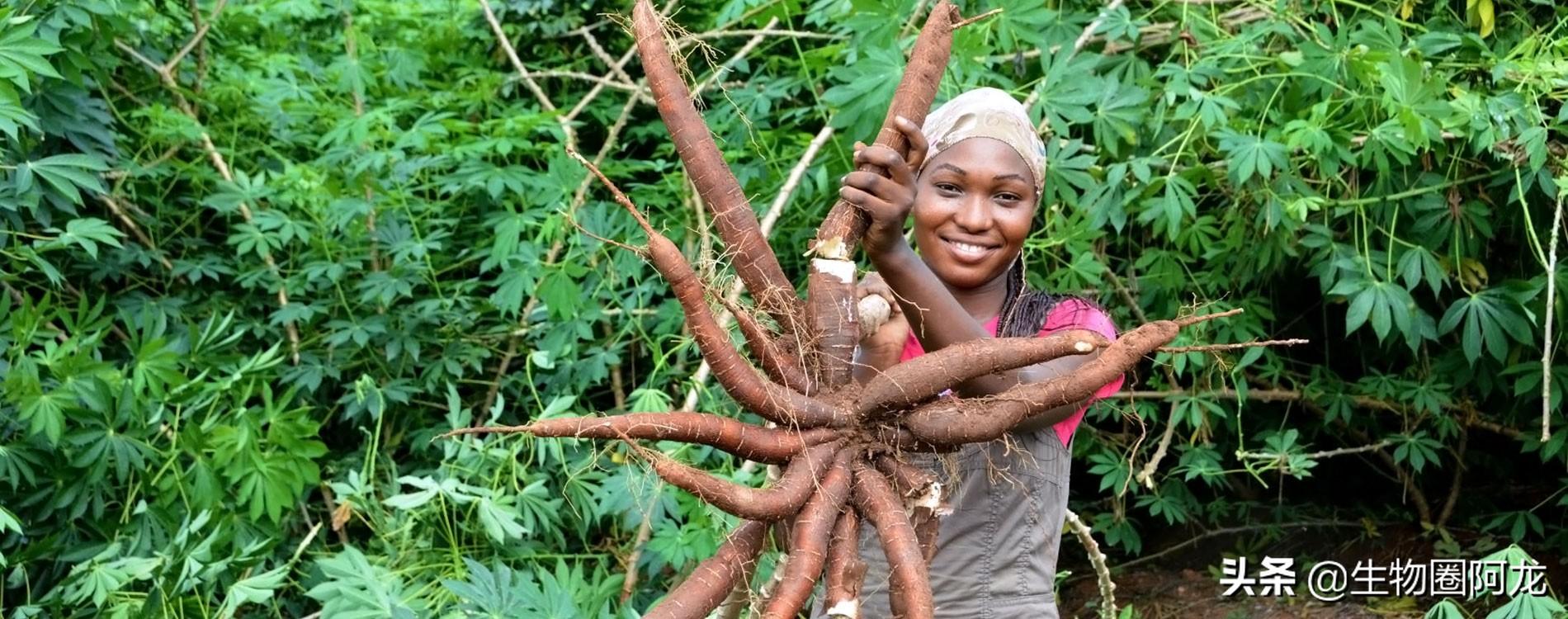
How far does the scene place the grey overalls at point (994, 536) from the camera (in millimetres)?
1661

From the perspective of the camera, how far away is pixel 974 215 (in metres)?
1.63

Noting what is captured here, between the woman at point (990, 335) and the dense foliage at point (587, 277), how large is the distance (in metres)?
0.81

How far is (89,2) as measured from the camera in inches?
117

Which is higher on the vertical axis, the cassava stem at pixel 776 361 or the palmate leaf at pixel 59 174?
the cassava stem at pixel 776 361

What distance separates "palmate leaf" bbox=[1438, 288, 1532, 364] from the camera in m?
2.85

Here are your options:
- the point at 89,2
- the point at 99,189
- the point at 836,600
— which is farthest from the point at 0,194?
the point at 836,600

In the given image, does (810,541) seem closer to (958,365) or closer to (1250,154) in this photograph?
(958,365)

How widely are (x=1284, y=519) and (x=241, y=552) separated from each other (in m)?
2.52

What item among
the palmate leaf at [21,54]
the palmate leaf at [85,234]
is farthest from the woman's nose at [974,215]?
the palmate leaf at [85,234]

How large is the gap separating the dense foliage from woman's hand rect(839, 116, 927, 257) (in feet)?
3.68

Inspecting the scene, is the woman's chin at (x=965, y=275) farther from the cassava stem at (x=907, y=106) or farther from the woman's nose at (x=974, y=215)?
the cassava stem at (x=907, y=106)

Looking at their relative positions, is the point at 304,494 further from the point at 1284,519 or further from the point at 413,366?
the point at 1284,519

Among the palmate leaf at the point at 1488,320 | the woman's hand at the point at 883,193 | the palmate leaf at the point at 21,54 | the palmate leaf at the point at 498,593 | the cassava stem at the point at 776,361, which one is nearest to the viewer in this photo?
the woman's hand at the point at 883,193

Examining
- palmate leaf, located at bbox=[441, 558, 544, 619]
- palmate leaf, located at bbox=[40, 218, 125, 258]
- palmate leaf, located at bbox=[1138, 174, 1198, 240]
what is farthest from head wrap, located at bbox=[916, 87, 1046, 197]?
palmate leaf, located at bbox=[40, 218, 125, 258]
